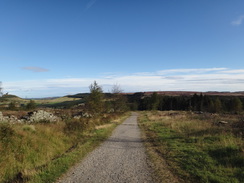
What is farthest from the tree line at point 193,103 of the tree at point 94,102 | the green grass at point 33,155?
the green grass at point 33,155

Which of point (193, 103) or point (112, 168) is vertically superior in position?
point (112, 168)

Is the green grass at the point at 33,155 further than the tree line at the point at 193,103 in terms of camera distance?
No

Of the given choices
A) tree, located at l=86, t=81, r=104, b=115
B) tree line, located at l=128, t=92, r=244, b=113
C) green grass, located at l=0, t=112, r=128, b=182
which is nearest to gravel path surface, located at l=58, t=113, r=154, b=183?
green grass, located at l=0, t=112, r=128, b=182

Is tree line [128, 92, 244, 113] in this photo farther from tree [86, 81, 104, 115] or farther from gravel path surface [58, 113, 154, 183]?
gravel path surface [58, 113, 154, 183]

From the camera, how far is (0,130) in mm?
7637

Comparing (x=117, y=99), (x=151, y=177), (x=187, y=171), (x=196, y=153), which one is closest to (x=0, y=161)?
(x=151, y=177)

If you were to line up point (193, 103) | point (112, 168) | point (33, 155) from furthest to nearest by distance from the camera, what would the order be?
point (193, 103) < point (33, 155) < point (112, 168)

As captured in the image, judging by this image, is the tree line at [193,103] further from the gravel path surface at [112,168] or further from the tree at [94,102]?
the gravel path surface at [112,168]

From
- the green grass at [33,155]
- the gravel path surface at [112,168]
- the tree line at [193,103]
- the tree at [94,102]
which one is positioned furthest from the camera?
the tree line at [193,103]

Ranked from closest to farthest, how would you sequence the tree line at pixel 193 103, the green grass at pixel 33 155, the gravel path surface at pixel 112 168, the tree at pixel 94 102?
the gravel path surface at pixel 112 168
the green grass at pixel 33 155
the tree at pixel 94 102
the tree line at pixel 193 103

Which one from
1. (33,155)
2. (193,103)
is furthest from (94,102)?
(193,103)

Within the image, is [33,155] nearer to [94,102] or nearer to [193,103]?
[94,102]

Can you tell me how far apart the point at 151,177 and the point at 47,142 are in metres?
6.20

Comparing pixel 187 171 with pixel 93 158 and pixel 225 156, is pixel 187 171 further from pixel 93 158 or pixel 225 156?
pixel 93 158
